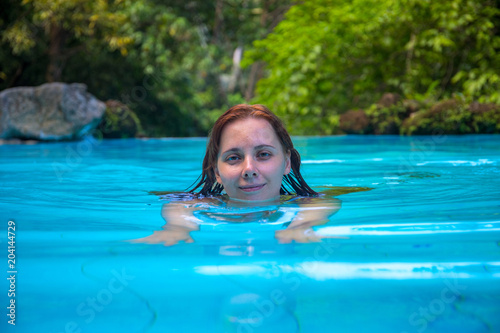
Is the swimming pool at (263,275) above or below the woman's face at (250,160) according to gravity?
below

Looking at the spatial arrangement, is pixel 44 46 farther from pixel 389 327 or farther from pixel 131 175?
pixel 389 327

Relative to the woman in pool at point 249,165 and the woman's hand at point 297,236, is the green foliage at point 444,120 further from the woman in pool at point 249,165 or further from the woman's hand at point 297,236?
the woman's hand at point 297,236

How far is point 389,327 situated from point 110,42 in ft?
45.7

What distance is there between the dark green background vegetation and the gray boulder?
244 cm

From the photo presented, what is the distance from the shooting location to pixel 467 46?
Answer: 12.5m

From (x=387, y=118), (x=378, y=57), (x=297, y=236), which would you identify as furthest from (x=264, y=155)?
(x=378, y=57)

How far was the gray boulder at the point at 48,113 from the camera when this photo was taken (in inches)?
426

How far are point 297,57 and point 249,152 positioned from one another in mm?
11382

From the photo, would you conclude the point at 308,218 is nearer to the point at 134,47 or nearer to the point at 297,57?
the point at 297,57

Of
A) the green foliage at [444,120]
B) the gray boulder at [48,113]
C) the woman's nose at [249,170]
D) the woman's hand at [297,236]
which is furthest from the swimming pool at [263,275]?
the gray boulder at [48,113]

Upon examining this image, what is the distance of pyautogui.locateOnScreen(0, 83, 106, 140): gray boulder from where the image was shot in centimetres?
1081

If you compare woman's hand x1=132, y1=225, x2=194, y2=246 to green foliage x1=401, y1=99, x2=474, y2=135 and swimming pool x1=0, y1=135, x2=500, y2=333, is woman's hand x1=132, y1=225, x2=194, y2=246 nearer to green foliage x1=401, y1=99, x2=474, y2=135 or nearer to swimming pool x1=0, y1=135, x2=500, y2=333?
swimming pool x1=0, y1=135, x2=500, y2=333

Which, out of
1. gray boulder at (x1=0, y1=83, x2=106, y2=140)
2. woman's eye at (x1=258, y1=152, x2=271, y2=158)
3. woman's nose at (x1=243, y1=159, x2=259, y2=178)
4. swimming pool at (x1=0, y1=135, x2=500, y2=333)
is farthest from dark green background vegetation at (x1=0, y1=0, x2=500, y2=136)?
swimming pool at (x1=0, y1=135, x2=500, y2=333)

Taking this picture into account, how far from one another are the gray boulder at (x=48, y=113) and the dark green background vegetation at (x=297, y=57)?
2.44 meters
